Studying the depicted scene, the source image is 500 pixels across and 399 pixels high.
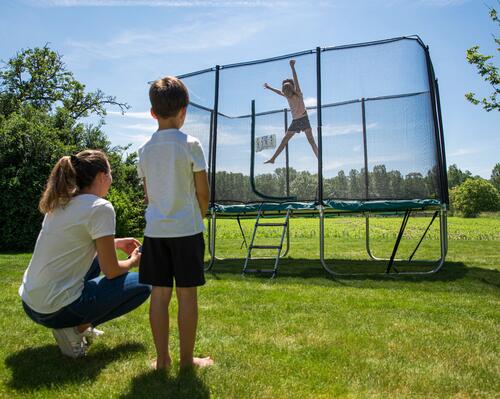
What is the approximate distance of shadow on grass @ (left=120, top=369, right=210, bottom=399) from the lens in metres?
2.06

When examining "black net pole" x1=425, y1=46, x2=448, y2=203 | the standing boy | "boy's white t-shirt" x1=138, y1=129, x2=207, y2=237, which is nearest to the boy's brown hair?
the standing boy

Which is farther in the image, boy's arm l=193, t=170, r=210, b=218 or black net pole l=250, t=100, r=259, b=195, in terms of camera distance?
black net pole l=250, t=100, r=259, b=195

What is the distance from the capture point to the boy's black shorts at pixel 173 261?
7.49 ft

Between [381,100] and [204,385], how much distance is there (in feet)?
18.2

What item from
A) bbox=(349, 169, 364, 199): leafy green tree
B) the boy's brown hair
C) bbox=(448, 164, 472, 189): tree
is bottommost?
bbox=(349, 169, 364, 199): leafy green tree

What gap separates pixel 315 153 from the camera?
6.81 m

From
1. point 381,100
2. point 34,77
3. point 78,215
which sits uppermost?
point 34,77

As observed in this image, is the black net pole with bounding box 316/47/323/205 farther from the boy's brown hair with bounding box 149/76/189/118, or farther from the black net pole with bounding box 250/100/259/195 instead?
the boy's brown hair with bounding box 149/76/189/118

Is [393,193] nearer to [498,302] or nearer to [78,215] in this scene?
[498,302]

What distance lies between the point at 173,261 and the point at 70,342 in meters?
0.90

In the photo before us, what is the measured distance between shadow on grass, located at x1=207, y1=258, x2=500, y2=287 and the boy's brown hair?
349 centimetres

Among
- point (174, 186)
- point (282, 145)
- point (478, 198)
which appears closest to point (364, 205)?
point (282, 145)

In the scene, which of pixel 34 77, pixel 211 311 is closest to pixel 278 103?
pixel 211 311

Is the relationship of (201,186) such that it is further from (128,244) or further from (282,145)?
(282,145)
